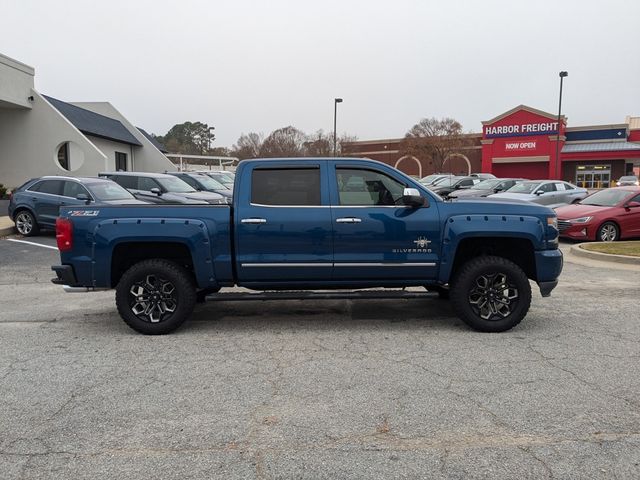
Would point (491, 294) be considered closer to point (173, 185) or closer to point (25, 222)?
point (173, 185)

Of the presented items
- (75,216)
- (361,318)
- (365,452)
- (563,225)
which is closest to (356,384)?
(365,452)

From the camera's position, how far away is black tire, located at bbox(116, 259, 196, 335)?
5.74m

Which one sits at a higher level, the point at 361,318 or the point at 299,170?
the point at 299,170

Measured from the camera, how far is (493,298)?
232 inches

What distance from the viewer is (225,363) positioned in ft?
16.4

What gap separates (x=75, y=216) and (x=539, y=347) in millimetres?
5048

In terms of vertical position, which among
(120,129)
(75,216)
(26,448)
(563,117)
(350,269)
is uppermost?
(563,117)

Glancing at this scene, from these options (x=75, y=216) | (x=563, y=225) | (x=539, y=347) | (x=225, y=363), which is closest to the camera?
(x=225, y=363)

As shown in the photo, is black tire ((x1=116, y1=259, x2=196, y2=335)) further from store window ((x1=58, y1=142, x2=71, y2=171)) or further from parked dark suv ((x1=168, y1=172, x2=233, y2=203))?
store window ((x1=58, y1=142, x2=71, y2=171))

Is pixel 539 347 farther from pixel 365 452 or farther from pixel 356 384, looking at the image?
pixel 365 452

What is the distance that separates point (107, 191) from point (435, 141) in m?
50.4

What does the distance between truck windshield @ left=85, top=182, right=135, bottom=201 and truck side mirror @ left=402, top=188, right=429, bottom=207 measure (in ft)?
33.3

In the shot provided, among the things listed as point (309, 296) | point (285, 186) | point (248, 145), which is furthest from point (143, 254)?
point (248, 145)

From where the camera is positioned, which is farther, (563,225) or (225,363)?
(563,225)
